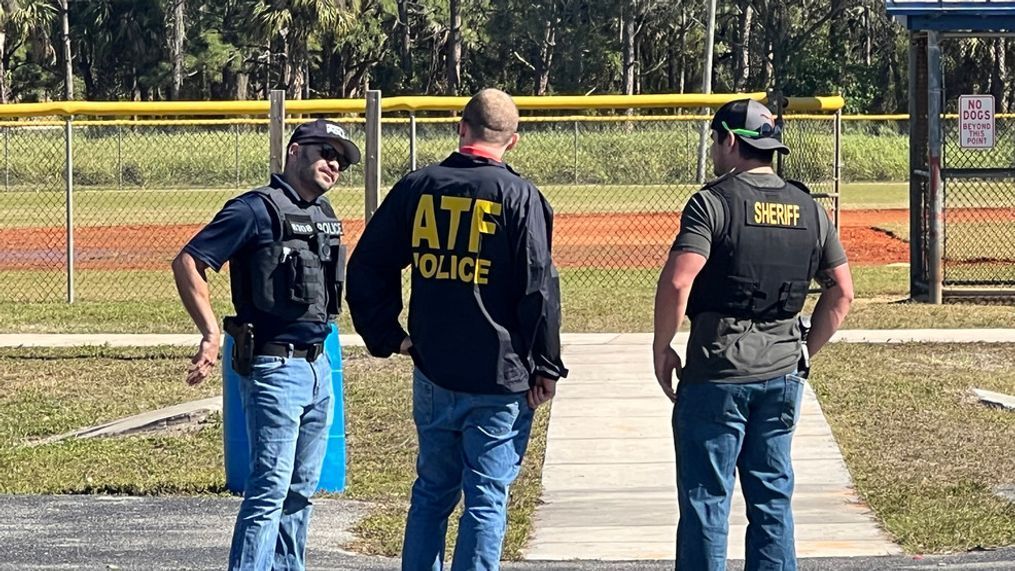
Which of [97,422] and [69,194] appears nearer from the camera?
[97,422]

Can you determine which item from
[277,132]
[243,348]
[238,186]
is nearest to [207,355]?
[243,348]

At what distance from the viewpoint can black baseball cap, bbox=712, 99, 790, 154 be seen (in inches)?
224

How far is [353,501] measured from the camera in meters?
8.25

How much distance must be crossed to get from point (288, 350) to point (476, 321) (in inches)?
30.9

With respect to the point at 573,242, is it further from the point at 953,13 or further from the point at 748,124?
the point at 748,124

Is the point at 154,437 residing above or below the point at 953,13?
below

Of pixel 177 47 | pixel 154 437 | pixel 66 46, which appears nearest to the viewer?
pixel 154 437

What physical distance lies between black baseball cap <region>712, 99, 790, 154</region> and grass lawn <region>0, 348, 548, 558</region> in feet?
7.87

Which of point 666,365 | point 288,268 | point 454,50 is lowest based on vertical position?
point 666,365

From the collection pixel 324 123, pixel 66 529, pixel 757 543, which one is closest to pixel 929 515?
pixel 757 543

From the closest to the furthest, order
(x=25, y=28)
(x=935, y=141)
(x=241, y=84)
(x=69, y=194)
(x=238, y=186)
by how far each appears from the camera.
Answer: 1. (x=935, y=141)
2. (x=69, y=194)
3. (x=238, y=186)
4. (x=25, y=28)
5. (x=241, y=84)

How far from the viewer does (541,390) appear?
5.60 metres

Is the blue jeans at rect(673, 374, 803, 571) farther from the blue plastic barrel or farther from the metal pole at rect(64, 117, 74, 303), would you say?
the metal pole at rect(64, 117, 74, 303)

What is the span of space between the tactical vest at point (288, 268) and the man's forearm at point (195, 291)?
13 centimetres
